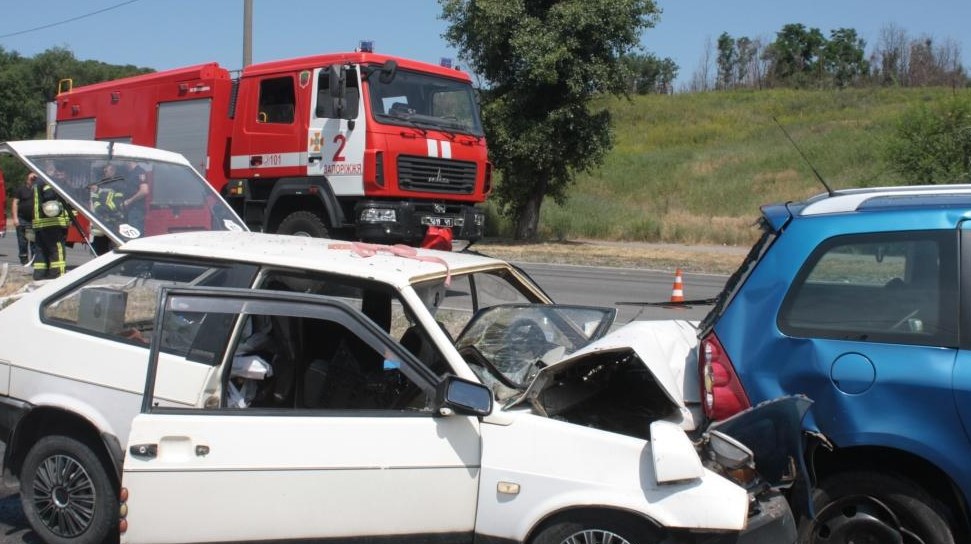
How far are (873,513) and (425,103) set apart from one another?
32.3 feet

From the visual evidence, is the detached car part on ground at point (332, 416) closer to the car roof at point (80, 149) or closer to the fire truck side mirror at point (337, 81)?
the car roof at point (80, 149)

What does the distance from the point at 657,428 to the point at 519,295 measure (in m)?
2.00

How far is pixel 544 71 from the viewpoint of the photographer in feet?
76.0

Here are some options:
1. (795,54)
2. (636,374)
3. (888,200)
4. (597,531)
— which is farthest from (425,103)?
(795,54)

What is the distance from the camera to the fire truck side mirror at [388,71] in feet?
37.9

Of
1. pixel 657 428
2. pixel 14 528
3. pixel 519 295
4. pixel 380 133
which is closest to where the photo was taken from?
pixel 657 428

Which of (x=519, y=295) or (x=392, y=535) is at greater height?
(x=519, y=295)

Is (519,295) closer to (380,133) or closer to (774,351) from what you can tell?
(774,351)

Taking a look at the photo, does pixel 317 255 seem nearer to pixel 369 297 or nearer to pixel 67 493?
pixel 369 297

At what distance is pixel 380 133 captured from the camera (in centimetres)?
1184

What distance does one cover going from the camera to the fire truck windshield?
1194cm

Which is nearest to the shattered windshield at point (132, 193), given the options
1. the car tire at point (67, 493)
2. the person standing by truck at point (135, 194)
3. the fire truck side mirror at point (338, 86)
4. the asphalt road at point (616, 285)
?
the person standing by truck at point (135, 194)

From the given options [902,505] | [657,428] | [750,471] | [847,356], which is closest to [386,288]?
[657,428]

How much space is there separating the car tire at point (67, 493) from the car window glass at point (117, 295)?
54 cm
